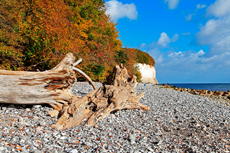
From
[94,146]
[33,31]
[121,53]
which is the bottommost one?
[94,146]

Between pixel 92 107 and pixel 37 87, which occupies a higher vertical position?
pixel 37 87

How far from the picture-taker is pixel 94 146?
3.65 metres

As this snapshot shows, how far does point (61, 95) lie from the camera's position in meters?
5.84

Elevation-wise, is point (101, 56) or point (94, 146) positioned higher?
point (101, 56)

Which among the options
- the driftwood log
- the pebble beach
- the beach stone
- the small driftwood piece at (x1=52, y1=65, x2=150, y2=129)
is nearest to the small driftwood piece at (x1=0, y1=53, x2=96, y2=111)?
the driftwood log

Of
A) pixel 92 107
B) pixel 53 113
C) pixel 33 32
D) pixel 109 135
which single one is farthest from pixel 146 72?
pixel 109 135

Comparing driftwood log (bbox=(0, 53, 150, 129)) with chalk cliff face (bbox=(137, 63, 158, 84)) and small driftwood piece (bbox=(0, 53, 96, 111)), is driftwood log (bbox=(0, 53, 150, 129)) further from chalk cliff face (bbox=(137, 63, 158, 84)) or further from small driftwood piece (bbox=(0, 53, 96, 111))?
chalk cliff face (bbox=(137, 63, 158, 84))

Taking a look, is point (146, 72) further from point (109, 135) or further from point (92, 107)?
point (109, 135)

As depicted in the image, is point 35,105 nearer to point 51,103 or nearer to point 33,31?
point 51,103

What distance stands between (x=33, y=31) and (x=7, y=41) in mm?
1808

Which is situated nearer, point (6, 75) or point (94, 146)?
point (94, 146)

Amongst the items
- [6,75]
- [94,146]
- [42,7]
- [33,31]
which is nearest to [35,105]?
[6,75]

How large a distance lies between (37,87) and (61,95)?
0.90m

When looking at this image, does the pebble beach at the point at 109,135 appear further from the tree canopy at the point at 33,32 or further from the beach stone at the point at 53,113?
the tree canopy at the point at 33,32
